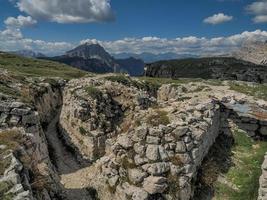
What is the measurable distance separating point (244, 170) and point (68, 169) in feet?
80.6

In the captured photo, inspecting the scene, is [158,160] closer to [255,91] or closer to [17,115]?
[17,115]

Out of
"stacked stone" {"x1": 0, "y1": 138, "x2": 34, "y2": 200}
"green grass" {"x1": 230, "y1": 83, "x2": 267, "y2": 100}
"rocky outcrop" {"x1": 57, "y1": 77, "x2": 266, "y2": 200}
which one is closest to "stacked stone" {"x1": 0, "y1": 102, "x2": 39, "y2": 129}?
"rocky outcrop" {"x1": 57, "y1": 77, "x2": 266, "y2": 200}

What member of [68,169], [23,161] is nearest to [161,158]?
[23,161]

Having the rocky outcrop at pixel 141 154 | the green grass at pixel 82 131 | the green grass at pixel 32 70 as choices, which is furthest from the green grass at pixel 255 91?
the green grass at pixel 32 70

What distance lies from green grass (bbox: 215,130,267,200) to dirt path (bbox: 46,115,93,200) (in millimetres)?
11489

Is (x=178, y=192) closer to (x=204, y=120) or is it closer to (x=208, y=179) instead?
(x=208, y=179)

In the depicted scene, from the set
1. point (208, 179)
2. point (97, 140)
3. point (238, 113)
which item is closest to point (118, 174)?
point (208, 179)

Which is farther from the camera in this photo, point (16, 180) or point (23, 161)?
point (23, 161)

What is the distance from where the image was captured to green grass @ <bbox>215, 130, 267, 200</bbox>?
30.6 meters

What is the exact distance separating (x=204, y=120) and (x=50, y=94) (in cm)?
4383

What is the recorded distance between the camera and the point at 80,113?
60.7 m

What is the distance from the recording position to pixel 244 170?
3344 centimetres

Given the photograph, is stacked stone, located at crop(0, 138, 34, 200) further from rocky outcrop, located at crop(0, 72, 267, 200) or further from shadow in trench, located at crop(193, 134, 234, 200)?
shadow in trench, located at crop(193, 134, 234, 200)

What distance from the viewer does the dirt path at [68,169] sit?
3506cm
